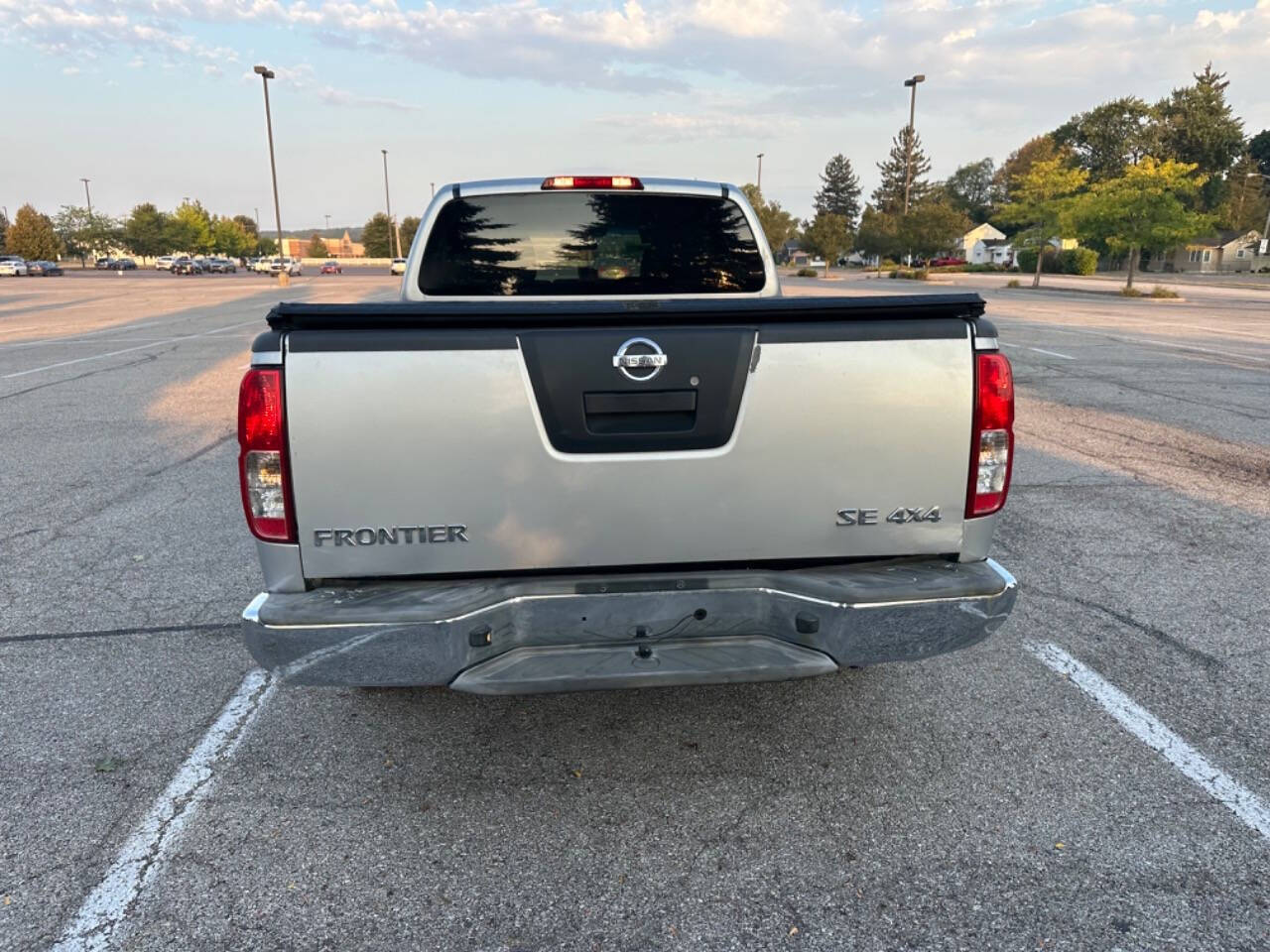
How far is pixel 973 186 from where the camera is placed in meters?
138

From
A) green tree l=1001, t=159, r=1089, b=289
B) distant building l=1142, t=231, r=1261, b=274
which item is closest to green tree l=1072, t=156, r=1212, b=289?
green tree l=1001, t=159, r=1089, b=289

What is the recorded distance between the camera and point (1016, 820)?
108 inches

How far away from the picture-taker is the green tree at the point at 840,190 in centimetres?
13075

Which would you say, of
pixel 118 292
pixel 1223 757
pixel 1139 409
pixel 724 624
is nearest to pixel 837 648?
pixel 724 624

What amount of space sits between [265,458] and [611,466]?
985mm

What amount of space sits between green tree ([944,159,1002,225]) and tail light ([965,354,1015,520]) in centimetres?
14173

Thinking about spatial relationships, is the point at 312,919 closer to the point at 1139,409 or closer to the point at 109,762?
the point at 109,762

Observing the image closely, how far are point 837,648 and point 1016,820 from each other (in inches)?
33.8

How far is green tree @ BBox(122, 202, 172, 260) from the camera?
310 feet

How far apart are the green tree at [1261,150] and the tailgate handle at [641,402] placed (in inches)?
4963

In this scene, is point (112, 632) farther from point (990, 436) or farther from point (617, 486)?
point (990, 436)

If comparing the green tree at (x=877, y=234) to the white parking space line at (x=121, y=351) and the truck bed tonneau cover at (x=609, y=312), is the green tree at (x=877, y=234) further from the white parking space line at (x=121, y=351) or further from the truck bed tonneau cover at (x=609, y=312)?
the truck bed tonneau cover at (x=609, y=312)

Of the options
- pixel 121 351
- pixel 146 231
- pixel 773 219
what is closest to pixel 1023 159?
pixel 773 219

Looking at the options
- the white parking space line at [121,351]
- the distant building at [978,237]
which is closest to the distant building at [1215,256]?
the distant building at [978,237]
